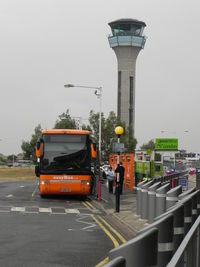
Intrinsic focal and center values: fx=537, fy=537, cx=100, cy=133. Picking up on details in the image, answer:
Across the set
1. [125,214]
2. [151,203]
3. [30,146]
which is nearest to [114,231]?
[151,203]

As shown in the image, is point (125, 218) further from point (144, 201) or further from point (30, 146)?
point (30, 146)

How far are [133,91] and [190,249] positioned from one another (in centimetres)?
12264

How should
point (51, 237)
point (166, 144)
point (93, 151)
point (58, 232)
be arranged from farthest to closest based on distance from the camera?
point (166, 144)
point (93, 151)
point (58, 232)
point (51, 237)

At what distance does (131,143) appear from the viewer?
76.2 meters

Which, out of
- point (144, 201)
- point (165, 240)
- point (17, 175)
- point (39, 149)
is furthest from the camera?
point (17, 175)

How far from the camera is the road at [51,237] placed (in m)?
9.71

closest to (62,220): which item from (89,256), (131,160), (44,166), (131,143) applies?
(89,256)

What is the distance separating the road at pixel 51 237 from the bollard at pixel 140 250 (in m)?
5.70

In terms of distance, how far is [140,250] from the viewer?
3.36 meters

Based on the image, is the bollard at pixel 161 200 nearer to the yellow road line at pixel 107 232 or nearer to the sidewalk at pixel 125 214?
the sidewalk at pixel 125 214

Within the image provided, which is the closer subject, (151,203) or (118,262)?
(118,262)

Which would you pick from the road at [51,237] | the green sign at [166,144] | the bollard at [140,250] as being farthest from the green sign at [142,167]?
the bollard at [140,250]

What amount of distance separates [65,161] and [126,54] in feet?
336

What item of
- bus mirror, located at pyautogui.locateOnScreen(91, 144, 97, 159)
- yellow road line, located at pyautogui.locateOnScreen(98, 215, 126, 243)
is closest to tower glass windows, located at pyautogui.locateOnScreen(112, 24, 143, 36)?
bus mirror, located at pyautogui.locateOnScreen(91, 144, 97, 159)
